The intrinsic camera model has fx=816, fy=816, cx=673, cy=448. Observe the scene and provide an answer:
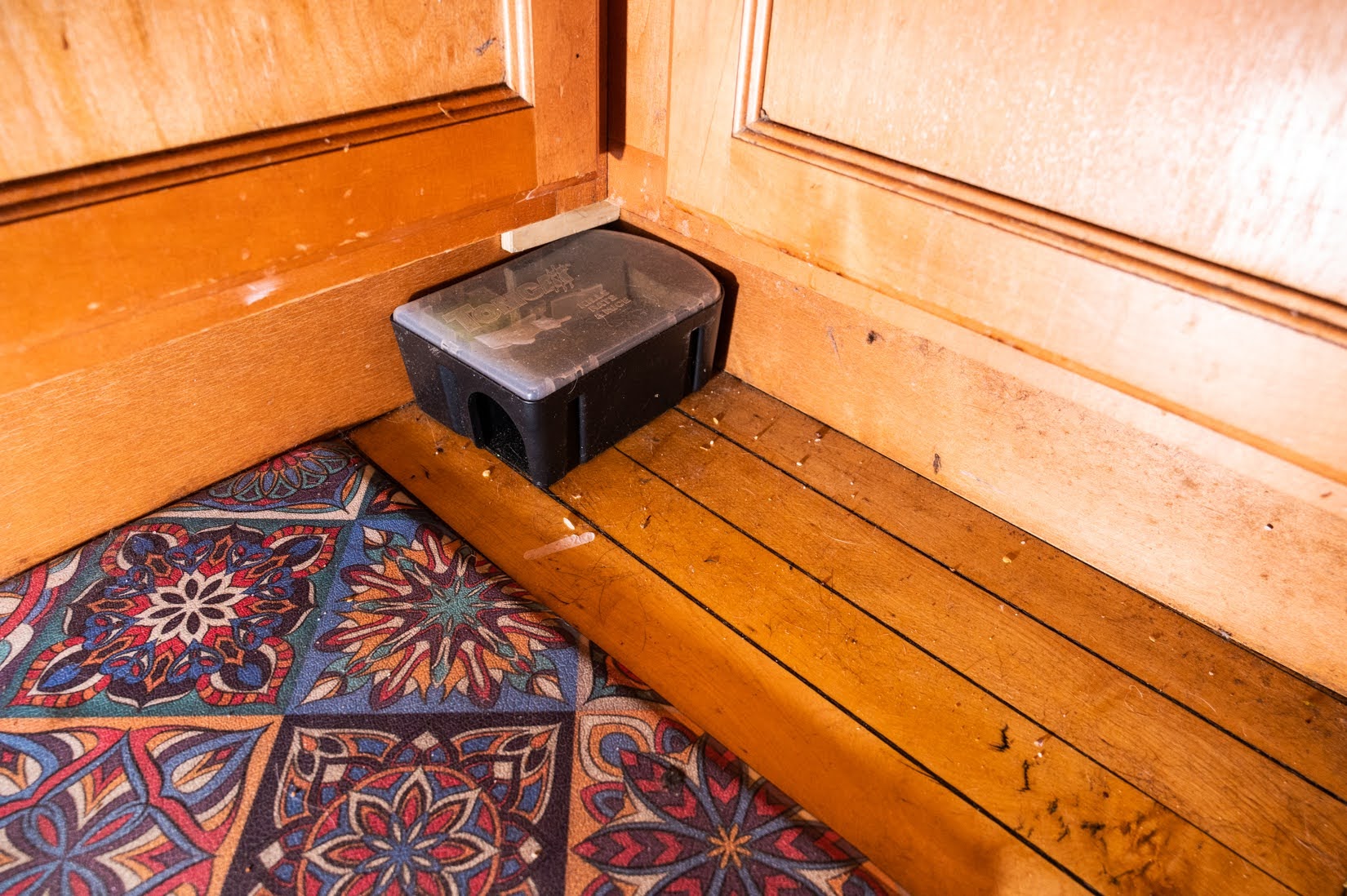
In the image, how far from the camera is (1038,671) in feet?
2.51

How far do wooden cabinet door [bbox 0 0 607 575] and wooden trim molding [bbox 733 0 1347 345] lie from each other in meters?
0.18

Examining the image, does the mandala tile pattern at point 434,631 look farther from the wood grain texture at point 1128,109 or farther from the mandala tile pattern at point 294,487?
the wood grain texture at point 1128,109

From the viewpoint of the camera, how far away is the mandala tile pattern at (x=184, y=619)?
690 millimetres

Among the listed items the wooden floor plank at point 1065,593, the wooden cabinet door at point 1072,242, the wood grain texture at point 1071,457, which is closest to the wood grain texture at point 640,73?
the wooden cabinet door at point 1072,242

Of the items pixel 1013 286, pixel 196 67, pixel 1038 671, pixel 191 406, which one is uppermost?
pixel 196 67

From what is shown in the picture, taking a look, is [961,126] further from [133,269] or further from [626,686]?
[133,269]

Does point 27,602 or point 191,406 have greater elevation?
point 191,406

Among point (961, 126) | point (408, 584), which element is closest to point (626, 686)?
point (408, 584)

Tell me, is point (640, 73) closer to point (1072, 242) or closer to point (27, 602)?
point (1072, 242)

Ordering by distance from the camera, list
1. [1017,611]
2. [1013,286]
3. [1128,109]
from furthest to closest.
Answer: [1017,611], [1013,286], [1128,109]

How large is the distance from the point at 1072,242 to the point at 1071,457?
0.84ft

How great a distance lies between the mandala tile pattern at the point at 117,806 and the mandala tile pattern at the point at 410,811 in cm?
4

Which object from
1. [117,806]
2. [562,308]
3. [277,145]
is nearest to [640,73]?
[562,308]

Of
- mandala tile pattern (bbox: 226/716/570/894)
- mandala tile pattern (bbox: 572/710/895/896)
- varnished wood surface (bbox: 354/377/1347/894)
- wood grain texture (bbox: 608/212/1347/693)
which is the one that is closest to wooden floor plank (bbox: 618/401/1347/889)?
varnished wood surface (bbox: 354/377/1347/894)
